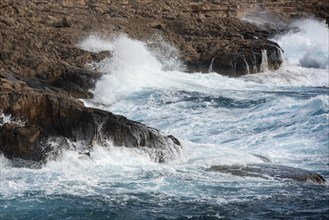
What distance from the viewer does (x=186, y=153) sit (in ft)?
38.0

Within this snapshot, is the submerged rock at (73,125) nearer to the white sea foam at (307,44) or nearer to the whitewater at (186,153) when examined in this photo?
the whitewater at (186,153)

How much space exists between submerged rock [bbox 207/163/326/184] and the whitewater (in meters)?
0.20

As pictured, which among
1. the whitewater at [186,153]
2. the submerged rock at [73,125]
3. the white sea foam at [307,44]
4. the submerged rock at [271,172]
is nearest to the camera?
the whitewater at [186,153]

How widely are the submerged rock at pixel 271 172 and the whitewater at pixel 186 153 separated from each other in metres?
0.20

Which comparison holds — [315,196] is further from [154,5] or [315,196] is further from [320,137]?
[154,5]

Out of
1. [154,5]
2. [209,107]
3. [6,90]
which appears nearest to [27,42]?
[209,107]

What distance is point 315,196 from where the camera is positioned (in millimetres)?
8969

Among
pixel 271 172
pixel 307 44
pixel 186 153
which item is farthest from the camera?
pixel 307 44

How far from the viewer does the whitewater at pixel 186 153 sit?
27.3 feet

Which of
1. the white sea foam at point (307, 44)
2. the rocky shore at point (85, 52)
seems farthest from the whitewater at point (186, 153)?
the white sea foam at point (307, 44)

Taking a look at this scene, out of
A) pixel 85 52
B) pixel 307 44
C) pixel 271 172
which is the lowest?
pixel 271 172

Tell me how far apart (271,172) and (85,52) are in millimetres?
12332

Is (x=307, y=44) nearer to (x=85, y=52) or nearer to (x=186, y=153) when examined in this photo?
(x=85, y=52)

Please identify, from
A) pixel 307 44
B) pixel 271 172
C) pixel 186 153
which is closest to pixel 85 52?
pixel 186 153
